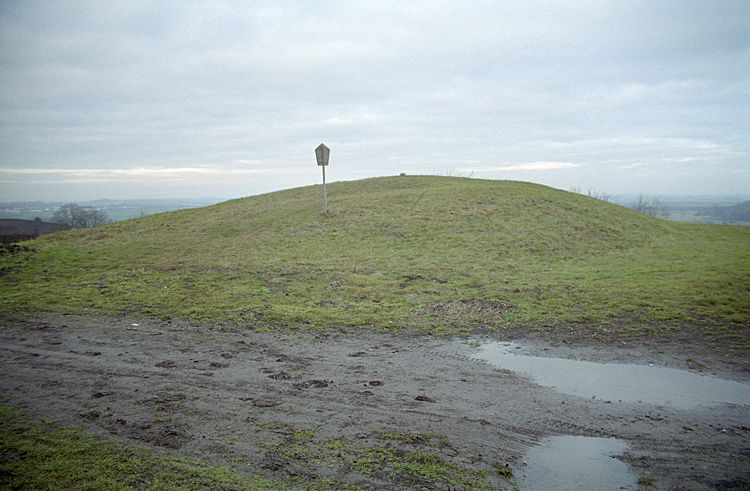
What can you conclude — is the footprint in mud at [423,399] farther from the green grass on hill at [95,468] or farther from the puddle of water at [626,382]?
the green grass on hill at [95,468]

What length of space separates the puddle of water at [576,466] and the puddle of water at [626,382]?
4.28 feet

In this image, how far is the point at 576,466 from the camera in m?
4.39

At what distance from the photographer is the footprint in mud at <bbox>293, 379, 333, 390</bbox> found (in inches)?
239

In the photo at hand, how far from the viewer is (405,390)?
6027mm

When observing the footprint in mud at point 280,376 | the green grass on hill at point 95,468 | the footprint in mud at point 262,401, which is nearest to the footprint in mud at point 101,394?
the green grass on hill at point 95,468

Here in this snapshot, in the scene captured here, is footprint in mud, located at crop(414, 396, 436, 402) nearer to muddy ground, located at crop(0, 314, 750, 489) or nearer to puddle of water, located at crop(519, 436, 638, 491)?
muddy ground, located at crop(0, 314, 750, 489)

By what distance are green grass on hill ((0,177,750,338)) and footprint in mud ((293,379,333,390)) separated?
2.99 metres

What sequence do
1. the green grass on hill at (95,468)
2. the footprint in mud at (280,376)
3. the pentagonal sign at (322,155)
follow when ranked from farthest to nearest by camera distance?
the pentagonal sign at (322,155)
the footprint in mud at (280,376)
the green grass on hill at (95,468)

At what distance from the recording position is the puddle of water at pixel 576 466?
13.4 ft

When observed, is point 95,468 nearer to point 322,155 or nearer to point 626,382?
point 626,382

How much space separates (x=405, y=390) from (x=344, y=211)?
16871 millimetres

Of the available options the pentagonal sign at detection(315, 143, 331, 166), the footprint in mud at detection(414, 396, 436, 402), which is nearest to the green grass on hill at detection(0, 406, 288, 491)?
the footprint in mud at detection(414, 396, 436, 402)

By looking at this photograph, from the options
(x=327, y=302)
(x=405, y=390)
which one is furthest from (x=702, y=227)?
(x=405, y=390)

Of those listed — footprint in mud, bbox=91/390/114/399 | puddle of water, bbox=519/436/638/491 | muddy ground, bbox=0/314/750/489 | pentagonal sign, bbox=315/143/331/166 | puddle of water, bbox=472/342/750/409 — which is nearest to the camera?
puddle of water, bbox=519/436/638/491
